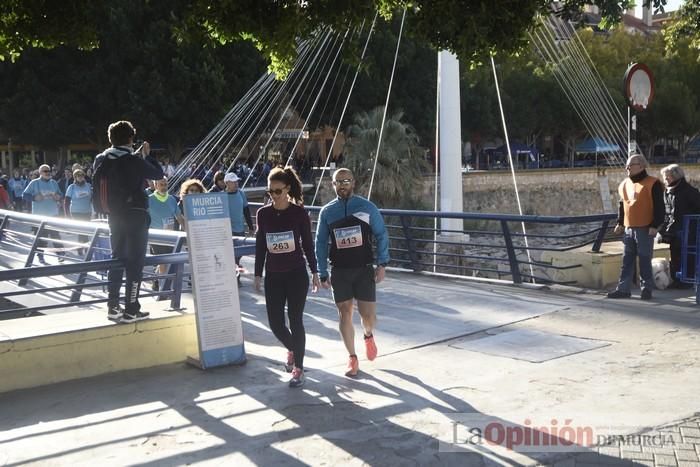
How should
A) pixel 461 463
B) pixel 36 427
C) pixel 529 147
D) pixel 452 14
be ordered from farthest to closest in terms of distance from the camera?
pixel 529 147, pixel 452 14, pixel 36 427, pixel 461 463

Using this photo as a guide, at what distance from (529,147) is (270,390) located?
60.7m

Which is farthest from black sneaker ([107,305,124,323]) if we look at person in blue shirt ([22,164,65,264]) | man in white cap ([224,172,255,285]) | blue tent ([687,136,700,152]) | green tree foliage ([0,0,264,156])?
blue tent ([687,136,700,152])

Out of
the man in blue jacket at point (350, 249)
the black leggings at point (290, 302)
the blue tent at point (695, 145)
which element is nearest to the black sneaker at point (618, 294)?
the man in blue jacket at point (350, 249)

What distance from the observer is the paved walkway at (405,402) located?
5.18 metres

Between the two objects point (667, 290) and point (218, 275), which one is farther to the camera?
point (667, 290)

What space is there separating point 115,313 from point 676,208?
6819mm

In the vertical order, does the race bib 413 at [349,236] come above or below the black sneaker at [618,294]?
above

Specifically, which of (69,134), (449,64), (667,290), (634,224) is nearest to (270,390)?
(634,224)

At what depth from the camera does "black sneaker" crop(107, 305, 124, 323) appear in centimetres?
749

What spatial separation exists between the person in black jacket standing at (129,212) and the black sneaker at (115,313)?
0.16 feet

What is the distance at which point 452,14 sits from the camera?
6629mm

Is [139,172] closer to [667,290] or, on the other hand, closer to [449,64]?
[667,290]

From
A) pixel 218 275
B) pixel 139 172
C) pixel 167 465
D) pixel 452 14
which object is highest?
pixel 452 14

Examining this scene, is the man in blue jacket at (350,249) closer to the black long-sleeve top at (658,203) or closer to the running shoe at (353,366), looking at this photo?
the running shoe at (353,366)
